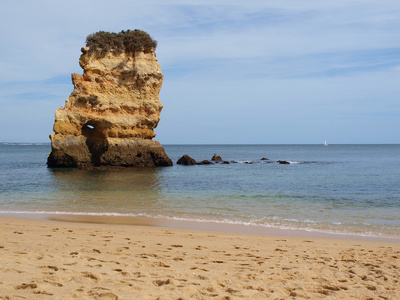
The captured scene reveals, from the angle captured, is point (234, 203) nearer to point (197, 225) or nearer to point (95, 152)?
point (197, 225)

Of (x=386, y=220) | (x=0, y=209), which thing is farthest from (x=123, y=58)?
(x=386, y=220)

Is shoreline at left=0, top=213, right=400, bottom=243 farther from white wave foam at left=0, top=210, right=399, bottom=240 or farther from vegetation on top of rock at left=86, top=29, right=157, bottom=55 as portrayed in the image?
vegetation on top of rock at left=86, top=29, right=157, bottom=55

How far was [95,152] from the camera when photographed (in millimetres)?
32156

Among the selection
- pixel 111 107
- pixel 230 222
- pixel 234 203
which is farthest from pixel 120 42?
pixel 230 222

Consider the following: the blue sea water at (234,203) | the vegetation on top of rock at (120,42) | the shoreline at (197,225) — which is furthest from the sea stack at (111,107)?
the shoreline at (197,225)

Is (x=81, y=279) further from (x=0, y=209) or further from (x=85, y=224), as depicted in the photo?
(x=0, y=209)

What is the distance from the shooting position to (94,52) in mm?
30688

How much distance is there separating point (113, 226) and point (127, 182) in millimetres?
11643

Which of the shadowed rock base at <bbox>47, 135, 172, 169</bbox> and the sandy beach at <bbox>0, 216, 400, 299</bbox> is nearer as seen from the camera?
the sandy beach at <bbox>0, 216, 400, 299</bbox>

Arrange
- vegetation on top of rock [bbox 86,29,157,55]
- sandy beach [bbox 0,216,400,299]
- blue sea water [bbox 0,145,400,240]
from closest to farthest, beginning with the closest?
sandy beach [bbox 0,216,400,299] < blue sea water [bbox 0,145,400,240] < vegetation on top of rock [bbox 86,29,157,55]

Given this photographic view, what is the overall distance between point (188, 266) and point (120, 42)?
2861 centimetres

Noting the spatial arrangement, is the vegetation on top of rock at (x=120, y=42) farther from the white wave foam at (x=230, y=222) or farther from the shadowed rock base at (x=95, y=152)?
the white wave foam at (x=230, y=222)

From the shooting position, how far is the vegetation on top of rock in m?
30.9

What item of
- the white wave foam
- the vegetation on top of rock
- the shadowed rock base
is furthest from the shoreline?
the vegetation on top of rock
